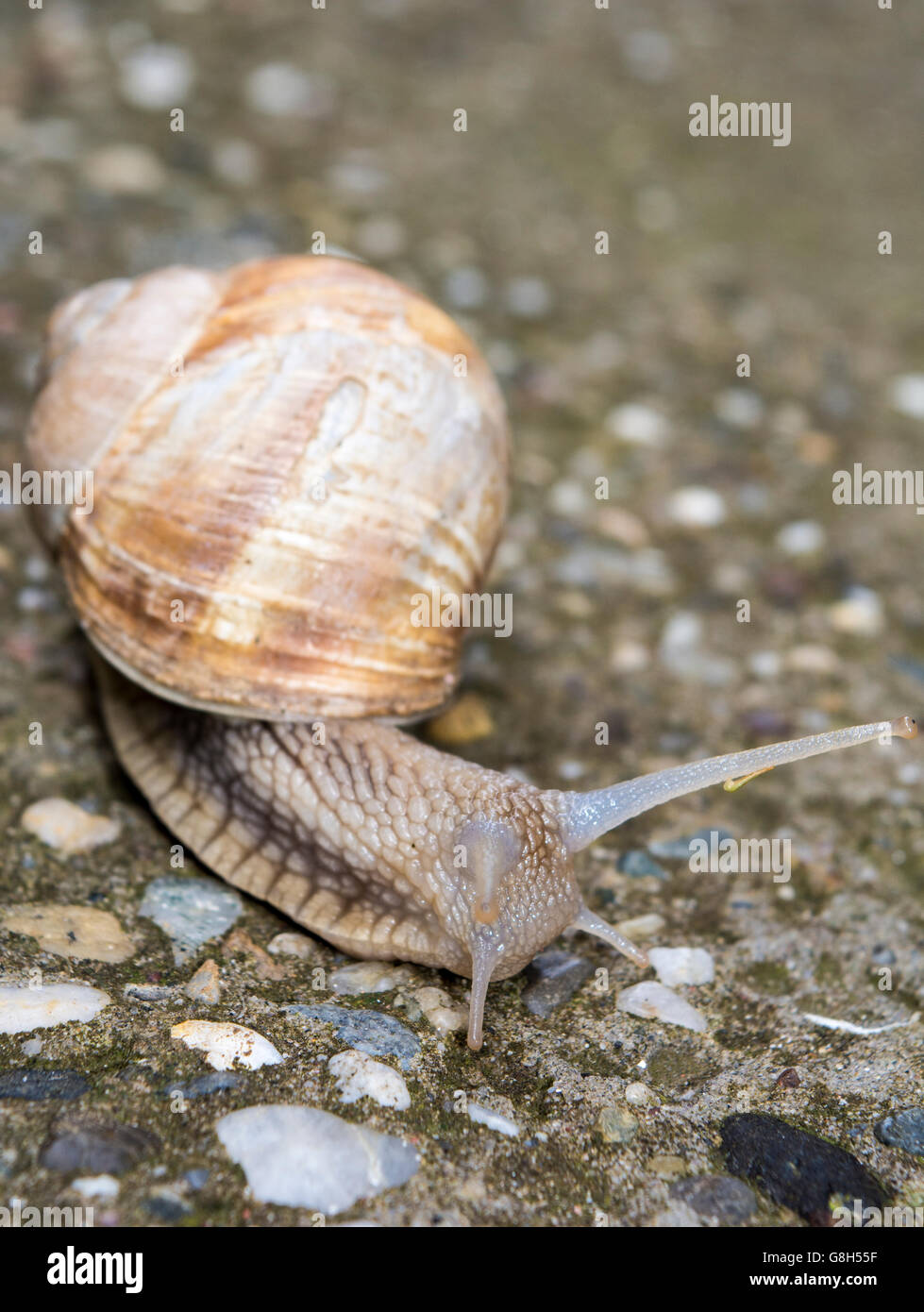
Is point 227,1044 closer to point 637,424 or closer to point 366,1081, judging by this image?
point 366,1081

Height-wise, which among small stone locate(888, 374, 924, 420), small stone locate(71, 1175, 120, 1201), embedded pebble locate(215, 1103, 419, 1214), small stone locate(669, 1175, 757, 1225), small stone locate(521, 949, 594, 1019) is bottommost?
small stone locate(521, 949, 594, 1019)

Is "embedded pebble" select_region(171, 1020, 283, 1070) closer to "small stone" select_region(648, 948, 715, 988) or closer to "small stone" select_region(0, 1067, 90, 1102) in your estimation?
"small stone" select_region(0, 1067, 90, 1102)

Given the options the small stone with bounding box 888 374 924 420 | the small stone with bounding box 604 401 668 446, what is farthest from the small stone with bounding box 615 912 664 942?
the small stone with bounding box 888 374 924 420

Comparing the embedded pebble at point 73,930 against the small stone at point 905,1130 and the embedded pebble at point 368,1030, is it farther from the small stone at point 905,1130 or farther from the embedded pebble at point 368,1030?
the small stone at point 905,1130

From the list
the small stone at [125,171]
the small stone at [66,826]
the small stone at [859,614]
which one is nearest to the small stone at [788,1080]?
the small stone at [66,826]

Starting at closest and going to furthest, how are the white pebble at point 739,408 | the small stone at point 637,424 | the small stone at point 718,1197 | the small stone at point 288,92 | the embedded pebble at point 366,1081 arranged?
A: the small stone at point 718,1197 → the embedded pebble at point 366,1081 → the small stone at point 637,424 → the white pebble at point 739,408 → the small stone at point 288,92

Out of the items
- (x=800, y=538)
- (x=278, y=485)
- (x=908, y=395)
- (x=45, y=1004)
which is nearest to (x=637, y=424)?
(x=800, y=538)
